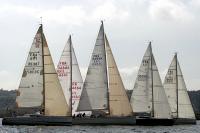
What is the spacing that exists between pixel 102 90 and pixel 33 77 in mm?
7729

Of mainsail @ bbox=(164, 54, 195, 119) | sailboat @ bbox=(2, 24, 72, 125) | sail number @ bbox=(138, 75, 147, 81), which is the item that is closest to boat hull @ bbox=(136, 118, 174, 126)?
sail number @ bbox=(138, 75, 147, 81)

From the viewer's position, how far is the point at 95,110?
7006 cm

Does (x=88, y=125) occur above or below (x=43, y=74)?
below

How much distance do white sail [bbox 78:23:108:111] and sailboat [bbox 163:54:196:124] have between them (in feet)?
50.7

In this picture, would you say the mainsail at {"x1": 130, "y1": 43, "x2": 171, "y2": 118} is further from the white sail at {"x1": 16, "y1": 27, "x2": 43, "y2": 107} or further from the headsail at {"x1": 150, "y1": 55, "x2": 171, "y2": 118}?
the white sail at {"x1": 16, "y1": 27, "x2": 43, "y2": 107}

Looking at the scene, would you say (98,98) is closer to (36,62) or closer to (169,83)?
(36,62)

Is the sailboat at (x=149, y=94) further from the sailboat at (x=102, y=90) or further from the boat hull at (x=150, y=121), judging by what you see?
the sailboat at (x=102, y=90)

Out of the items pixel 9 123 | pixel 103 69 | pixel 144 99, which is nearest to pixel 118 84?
pixel 103 69

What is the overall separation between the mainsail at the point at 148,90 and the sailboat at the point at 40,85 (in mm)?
12019

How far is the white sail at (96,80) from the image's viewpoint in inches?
2746

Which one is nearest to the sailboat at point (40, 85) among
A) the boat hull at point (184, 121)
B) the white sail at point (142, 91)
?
the white sail at point (142, 91)

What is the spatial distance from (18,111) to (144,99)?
16.1 metres

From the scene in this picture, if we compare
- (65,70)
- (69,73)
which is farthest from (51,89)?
(69,73)

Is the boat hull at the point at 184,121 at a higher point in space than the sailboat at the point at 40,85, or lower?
lower
